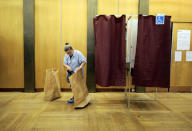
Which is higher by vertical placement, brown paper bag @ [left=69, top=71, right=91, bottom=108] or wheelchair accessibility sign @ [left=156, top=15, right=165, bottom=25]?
wheelchair accessibility sign @ [left=156, top=15, right=165, bottom=25]

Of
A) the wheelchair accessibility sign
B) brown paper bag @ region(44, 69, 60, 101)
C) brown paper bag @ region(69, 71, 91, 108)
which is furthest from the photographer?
brown paper bag @ region(44, 69, 60, 101)

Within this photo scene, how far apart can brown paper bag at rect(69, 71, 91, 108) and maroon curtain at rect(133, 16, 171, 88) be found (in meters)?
1.07

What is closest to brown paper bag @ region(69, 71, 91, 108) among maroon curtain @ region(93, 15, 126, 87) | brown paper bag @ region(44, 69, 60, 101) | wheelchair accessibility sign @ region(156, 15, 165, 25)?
maroon curtain @ region(93, 15, 126, 87)

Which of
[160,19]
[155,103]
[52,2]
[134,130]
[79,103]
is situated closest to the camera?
[134,130]

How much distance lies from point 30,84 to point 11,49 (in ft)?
3.48

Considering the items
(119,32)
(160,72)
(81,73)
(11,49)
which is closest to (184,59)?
(160,72)

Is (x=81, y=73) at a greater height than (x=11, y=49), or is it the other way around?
(x=11, y=49)

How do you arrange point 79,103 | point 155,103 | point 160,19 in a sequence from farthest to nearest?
point 155,103 → point 79,103 → point 160,19

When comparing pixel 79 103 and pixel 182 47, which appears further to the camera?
pixel 182 47

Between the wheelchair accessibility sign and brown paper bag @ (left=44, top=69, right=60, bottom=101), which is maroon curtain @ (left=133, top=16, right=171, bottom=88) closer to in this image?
the wheelchair accessibility sign

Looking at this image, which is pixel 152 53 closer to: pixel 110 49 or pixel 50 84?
pixel 110 49

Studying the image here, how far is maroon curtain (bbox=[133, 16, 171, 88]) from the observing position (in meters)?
2.81

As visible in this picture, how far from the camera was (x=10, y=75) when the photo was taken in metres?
4.29

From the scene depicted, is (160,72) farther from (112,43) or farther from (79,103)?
(79,103)
